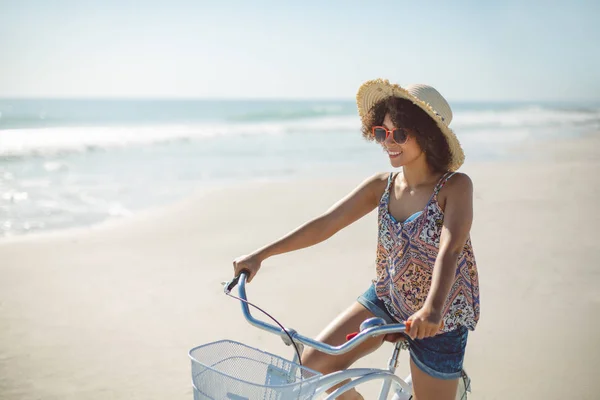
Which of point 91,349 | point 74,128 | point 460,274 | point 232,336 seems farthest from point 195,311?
point 74,128

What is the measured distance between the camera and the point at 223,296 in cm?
609

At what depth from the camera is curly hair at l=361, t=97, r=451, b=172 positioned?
2.54m

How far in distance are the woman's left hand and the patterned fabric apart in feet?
1.21

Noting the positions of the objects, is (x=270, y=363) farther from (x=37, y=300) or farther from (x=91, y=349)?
(x=37, y=300)

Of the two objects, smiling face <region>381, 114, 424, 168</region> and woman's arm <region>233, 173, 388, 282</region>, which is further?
woman's arm <region>233, 173, 388, 282</region>

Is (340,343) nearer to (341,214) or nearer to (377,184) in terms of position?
(341,214)

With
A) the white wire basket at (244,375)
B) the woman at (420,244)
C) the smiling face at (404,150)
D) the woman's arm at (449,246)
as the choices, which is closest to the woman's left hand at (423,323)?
the woman's arm at (449,246)

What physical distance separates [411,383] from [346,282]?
3764mm

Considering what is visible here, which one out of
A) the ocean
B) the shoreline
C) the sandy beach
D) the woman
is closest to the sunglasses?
the woman

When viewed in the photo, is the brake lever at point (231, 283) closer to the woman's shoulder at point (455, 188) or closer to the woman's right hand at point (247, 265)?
the woman's right hand at point (247, 265)

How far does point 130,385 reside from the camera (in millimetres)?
4457

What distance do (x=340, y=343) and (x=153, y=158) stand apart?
50.1 feet

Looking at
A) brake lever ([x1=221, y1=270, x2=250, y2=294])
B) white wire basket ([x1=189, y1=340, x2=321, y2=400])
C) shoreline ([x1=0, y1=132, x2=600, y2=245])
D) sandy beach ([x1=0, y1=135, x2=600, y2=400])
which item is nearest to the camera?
white wire basket ([x1=189, y1=340, x2=321, y2=400])

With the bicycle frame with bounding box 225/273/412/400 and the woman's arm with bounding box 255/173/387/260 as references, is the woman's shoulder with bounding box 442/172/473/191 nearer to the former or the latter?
the woman's arm with bounding box 255/173/387/260
